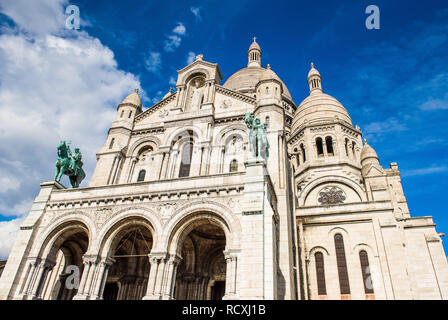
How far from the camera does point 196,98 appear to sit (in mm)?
27812

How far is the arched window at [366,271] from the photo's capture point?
67.3 feet

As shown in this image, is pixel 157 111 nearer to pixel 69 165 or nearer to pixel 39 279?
pixel 69 165

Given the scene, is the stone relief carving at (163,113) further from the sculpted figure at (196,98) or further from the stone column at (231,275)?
the stone column at (231,275)

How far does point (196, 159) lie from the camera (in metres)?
23.7

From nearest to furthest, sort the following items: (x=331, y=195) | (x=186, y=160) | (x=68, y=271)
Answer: (x=68, y=271), (x=186, y=160), (x=331, y=195)

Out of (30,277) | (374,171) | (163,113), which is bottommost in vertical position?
(30,277)

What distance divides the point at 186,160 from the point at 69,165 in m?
8.06

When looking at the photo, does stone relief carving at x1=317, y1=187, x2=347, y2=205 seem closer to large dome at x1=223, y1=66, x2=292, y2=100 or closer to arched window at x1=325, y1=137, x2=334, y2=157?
arched window at x1=325, y1=137, x2=334, y2=157

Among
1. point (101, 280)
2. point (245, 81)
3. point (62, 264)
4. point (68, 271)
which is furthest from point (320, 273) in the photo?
point (245, 81)

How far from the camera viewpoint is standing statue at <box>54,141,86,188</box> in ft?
70.1

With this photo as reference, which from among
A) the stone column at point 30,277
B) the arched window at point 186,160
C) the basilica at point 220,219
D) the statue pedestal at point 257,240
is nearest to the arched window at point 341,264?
the basilica at point 220,219

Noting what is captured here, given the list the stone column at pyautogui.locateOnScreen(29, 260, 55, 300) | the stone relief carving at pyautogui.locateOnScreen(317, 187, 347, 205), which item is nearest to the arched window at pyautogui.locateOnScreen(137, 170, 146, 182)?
the stone column at pyautogui.locateOnScreen(29, 260, 55, 300)
